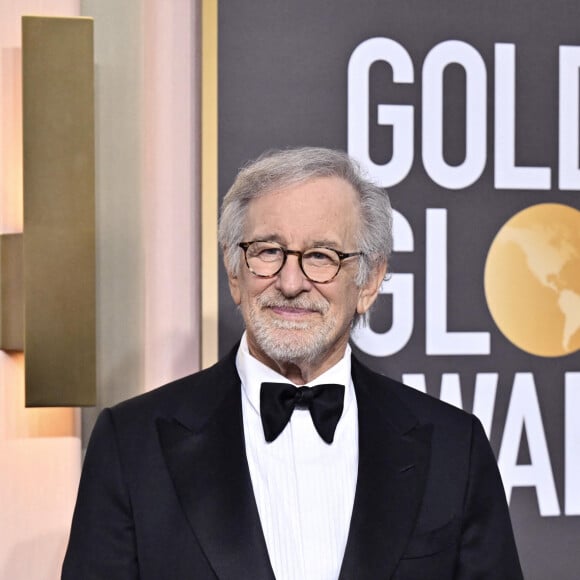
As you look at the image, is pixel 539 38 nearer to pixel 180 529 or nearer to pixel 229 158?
pixel 229 158

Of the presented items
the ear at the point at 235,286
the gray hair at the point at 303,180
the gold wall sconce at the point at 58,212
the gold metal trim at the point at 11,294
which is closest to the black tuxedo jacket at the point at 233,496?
the ear at the point at 235,286

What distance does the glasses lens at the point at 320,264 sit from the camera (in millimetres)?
1423

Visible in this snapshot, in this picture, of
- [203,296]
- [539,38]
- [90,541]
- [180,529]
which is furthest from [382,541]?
[539,38]

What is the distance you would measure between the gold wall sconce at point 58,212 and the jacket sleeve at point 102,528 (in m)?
0.38

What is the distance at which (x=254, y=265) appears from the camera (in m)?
1.43

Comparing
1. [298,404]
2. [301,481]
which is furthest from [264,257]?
[301,481]

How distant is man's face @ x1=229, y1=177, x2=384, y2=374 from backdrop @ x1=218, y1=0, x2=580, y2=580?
505 millimetres

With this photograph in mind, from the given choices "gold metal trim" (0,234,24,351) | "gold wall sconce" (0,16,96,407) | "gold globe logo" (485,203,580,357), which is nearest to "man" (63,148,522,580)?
"gold wall sconce" (0,16,96,407)

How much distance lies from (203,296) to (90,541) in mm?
658

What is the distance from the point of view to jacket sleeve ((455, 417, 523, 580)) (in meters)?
1.47

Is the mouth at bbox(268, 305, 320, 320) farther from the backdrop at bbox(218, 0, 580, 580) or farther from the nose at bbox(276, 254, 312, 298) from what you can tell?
the backdrop at bbox(218, 0, 580, 580)

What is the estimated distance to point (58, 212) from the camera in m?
1.76

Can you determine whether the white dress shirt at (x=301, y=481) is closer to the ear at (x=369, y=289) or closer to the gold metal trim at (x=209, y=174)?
the ear at (x=369, y=289)

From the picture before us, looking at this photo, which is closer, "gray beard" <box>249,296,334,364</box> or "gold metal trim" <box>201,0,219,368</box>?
"gray beard" <box>249,296,334,364</box>
